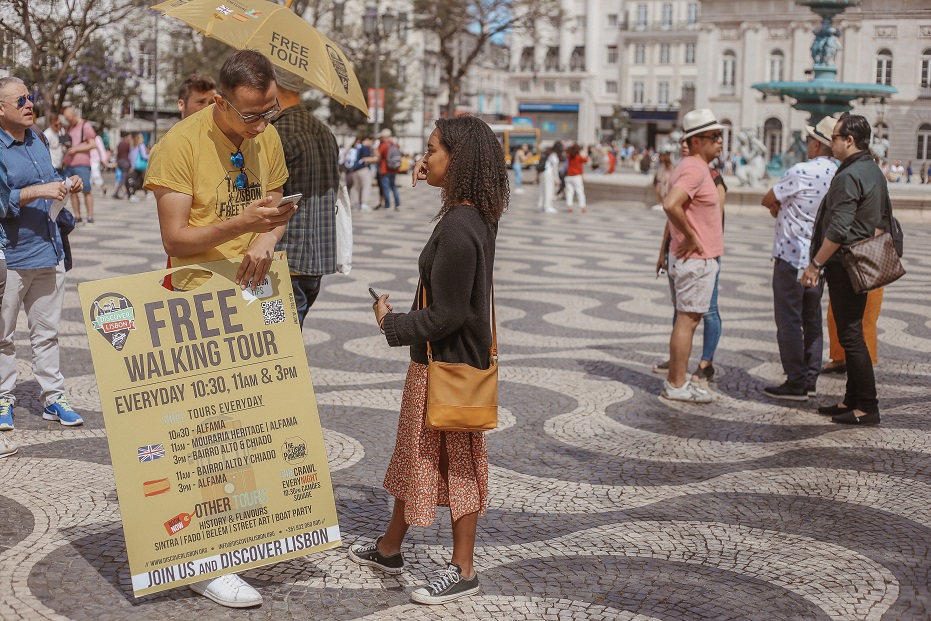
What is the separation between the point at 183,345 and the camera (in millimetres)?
3957

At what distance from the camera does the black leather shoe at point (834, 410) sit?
22.9ft

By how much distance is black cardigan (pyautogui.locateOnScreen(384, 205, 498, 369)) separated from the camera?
396 centimetres

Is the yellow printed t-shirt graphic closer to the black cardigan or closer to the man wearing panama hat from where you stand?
the black cardigan

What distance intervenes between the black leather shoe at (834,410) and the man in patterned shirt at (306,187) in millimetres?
3277

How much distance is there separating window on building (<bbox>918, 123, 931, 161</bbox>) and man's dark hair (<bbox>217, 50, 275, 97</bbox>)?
215 feet

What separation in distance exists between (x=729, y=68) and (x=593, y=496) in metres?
70.2

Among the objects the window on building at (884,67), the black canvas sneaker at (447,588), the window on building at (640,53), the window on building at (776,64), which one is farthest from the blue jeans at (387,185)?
the window on building at (640,53)

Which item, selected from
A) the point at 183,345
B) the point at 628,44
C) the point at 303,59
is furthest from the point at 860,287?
the point at 628,44

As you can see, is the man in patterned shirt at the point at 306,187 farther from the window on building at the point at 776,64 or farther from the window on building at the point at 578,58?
the window on building at the point at 578,58

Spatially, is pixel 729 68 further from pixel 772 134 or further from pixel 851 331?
pixel 851 331

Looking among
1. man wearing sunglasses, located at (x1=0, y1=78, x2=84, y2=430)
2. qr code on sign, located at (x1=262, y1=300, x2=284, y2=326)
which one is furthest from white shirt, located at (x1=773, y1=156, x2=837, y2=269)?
qr code on sign, located at (x1=262, y1=300, x2=284, y2=326)

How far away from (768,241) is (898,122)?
49.5 meters

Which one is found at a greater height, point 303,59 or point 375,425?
point 303,59

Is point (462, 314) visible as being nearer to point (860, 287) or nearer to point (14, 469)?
point (14, 469)
